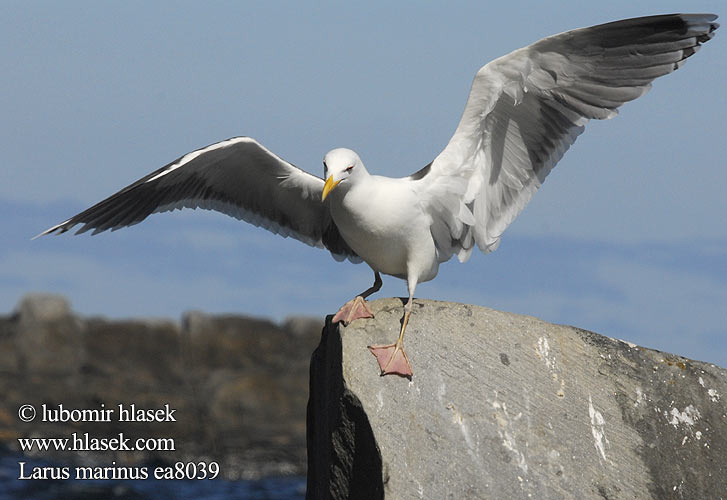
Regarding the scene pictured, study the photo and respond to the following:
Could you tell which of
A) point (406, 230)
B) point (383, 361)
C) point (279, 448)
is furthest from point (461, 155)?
point (279, 448)

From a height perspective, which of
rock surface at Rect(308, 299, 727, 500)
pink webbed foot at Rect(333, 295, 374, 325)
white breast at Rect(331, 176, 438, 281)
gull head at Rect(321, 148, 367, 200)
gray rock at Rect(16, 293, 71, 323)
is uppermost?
gray rock at Rect(16, 293, 71, 323)

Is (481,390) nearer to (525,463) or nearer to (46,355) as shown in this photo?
(525,463)

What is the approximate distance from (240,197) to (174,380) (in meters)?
10.0

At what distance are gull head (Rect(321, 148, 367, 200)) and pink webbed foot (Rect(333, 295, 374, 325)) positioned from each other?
0.75m

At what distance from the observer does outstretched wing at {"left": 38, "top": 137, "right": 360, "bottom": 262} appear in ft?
22.6

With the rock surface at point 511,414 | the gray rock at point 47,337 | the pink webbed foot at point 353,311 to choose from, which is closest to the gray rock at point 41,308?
the gray rock at point 47,337

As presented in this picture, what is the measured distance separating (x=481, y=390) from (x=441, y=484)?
614 mm

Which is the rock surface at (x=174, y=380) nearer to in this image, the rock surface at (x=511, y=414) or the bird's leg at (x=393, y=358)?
the rock surface at (x=511, y=414)

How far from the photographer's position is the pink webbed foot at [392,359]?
18.3ft

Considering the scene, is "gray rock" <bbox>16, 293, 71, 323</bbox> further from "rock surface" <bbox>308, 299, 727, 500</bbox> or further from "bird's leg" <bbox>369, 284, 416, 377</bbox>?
"bird's leg" <bbox>369, 284, 416, 377</bbox>

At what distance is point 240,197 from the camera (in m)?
7.48

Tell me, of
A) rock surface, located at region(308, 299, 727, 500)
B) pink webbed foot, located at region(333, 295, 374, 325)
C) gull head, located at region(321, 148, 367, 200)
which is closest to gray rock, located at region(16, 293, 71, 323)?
rock surface, located at region(308, 299, 727, 500)

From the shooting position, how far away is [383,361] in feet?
18.4

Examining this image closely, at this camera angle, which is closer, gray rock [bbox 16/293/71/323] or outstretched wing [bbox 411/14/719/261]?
outstretched wing [bbox 411/14/719/261]
